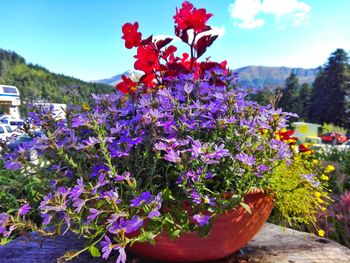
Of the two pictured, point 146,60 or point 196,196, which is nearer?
point 196,196

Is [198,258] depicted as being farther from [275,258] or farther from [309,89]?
[309,89]

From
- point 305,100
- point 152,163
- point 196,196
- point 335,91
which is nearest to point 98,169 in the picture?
point 152,163

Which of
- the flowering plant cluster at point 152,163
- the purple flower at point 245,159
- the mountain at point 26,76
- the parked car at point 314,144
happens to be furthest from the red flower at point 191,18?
the mountain at point 26,76

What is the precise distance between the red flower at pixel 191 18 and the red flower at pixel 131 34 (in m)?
0.16

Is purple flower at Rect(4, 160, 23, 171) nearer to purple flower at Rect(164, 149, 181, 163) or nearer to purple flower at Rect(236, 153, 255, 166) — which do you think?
purple flower at Rect(164, 149, 181, 163)

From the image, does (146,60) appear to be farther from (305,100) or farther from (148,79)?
(305,100)

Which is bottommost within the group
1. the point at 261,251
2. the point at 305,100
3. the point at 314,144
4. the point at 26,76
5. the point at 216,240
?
the point at 305,100

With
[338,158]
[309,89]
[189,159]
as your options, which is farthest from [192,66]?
[309,89]

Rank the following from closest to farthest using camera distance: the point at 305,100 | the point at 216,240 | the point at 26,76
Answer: the point at 216,240 → the point at 305,100 → the point at 26,76

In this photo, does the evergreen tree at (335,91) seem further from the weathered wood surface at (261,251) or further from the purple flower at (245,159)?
the purple flower at (245,159)

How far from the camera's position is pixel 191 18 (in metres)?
1.29

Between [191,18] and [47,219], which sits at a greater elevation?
[191,18]

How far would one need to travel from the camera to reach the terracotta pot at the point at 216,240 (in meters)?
1.02

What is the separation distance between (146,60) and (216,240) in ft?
2.28
